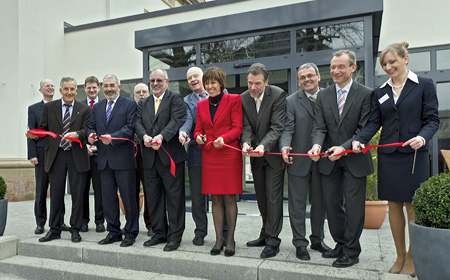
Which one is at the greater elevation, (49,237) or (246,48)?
(246,48)

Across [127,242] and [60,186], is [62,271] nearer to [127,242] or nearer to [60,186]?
[127,242]

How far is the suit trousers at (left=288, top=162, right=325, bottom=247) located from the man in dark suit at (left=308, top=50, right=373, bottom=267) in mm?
174

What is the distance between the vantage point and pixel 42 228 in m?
4.96

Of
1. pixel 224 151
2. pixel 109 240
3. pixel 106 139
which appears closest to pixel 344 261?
pixel 224 151

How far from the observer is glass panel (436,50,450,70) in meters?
7.16

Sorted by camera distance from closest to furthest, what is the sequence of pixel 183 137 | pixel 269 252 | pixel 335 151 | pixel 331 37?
pixel 335 151 < pixel 269 252 < pixel 183 137 < pixel 331 37

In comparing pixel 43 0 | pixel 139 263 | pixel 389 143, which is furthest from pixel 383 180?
pixel 43 0

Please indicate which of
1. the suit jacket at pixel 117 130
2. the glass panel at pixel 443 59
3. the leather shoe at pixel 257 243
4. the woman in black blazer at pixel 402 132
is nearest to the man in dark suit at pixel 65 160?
the suit jacket at pixel 117 130

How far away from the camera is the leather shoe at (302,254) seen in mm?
3455

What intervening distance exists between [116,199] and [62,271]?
Answer: 0.97 meters

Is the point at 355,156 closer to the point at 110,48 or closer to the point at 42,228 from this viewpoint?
the point at 42,228

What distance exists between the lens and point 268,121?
371cm

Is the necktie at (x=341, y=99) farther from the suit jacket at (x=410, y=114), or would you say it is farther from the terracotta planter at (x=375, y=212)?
the terracotta planter at (x=375, y=212)

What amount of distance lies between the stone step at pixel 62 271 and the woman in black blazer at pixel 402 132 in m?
2.12
